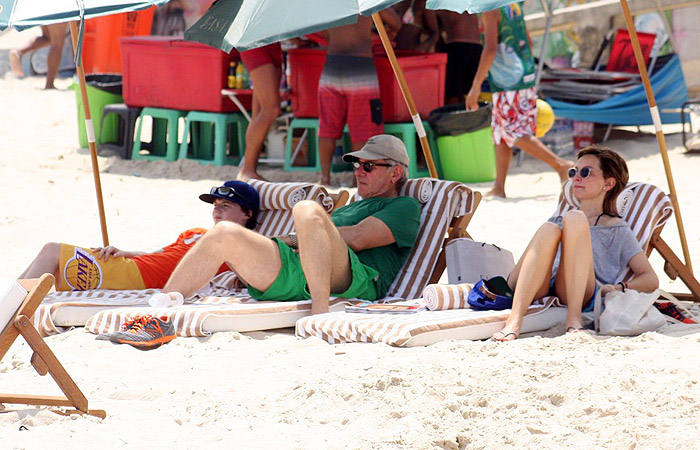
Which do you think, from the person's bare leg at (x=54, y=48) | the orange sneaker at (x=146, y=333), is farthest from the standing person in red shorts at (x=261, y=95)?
the person's bare leg at (x=54, y=48)

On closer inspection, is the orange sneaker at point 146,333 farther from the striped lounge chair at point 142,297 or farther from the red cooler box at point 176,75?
the red cooler box at point 176,75

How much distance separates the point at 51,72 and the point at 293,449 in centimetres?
1399

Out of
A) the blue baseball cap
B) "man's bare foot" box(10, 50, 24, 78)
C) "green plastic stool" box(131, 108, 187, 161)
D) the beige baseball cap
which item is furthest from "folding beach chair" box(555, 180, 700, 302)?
"man's bare foot" box(10, 50, 24, 78)

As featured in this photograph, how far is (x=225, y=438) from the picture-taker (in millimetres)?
2965

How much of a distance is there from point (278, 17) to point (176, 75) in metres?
6.04

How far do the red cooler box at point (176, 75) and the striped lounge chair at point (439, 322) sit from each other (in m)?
5.73

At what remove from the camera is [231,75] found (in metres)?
9.83

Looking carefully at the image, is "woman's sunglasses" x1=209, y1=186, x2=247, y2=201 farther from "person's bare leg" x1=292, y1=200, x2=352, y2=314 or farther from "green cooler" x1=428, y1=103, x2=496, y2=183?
"green cooler" x1=428, y1=103, x2=496, y2=183

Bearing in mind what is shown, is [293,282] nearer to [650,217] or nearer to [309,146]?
[650,217]

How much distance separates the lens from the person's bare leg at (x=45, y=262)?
15.6 feet

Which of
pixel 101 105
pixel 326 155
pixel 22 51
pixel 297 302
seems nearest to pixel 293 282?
pixel 297 302

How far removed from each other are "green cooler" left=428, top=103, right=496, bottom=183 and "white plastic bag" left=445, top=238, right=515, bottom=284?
13.8ft

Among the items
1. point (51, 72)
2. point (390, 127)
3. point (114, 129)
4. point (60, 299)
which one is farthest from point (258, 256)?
point (51, 72)

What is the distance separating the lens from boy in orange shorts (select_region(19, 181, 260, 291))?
4859mm
